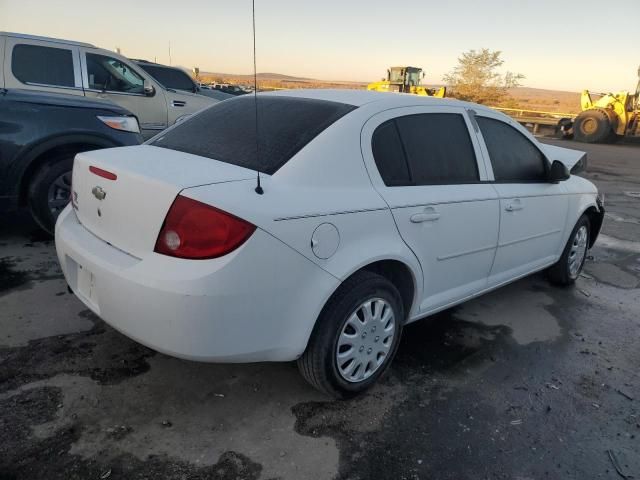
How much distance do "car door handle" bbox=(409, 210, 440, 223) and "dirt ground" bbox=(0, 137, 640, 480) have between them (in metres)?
0.93

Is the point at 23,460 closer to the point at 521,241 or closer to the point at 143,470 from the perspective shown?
the point at 143,470

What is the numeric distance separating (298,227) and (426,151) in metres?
1.14

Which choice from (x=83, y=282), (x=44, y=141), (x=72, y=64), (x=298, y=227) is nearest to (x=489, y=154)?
(x=298, y=227)

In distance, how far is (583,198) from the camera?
4387 millimetres

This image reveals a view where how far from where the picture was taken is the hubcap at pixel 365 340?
2.56 m

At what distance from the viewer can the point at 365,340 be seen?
2645mm

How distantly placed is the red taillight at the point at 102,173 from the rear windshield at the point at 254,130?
0.44 metres

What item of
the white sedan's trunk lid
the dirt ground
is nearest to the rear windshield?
the white sedan's trunk lid

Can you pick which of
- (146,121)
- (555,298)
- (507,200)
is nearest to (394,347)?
(507,200)

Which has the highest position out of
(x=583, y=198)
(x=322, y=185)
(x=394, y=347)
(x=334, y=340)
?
(x=322, y=185)

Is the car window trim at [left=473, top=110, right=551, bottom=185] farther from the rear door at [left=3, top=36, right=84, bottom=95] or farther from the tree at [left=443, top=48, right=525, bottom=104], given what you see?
the tree at [left=443, top=48, right=525, bottom=104]

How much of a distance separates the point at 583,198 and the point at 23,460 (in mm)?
4390

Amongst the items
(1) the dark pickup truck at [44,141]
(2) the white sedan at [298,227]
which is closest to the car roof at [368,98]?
(2) the white sedan at [298,227]

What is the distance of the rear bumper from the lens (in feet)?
6.73
